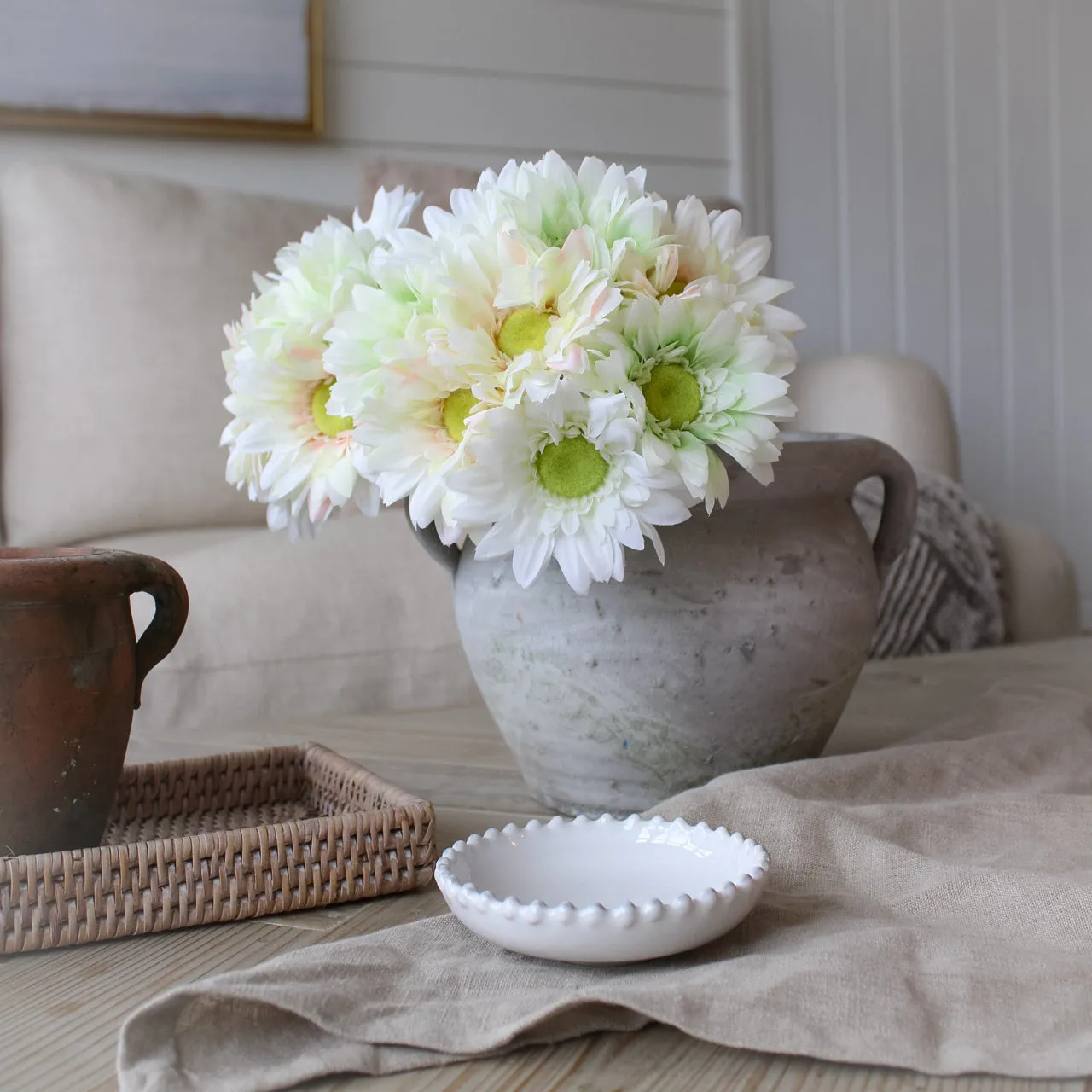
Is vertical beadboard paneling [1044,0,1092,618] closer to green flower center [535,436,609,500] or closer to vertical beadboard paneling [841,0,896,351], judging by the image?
vertical beadboard paneling [841,0,896,351]

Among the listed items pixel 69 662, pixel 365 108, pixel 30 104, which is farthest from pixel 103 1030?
pixel 365 108

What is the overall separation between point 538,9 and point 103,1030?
7.60ft

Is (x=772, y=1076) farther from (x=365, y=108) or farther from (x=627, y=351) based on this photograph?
(x=365, y=108)

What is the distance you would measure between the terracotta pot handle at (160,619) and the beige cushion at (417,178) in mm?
1339

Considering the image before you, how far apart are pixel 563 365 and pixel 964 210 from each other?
2513 millimetres

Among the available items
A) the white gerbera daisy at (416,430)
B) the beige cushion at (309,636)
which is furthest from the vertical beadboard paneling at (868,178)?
the white gerbera daisy at (416,430)

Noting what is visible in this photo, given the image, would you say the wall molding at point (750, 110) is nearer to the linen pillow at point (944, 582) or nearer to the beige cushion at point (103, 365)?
the linen pillow at point (944, 582)

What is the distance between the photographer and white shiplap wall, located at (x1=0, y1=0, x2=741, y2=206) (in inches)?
84.8

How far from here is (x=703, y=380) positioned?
20.2 inches

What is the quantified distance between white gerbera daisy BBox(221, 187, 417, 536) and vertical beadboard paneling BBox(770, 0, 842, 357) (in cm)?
207

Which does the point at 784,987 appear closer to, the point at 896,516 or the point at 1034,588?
the point at 896,516

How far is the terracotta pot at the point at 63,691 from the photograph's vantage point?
46cm

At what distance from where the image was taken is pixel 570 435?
0.50 metres

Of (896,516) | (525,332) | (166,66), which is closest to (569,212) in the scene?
(525,332)
